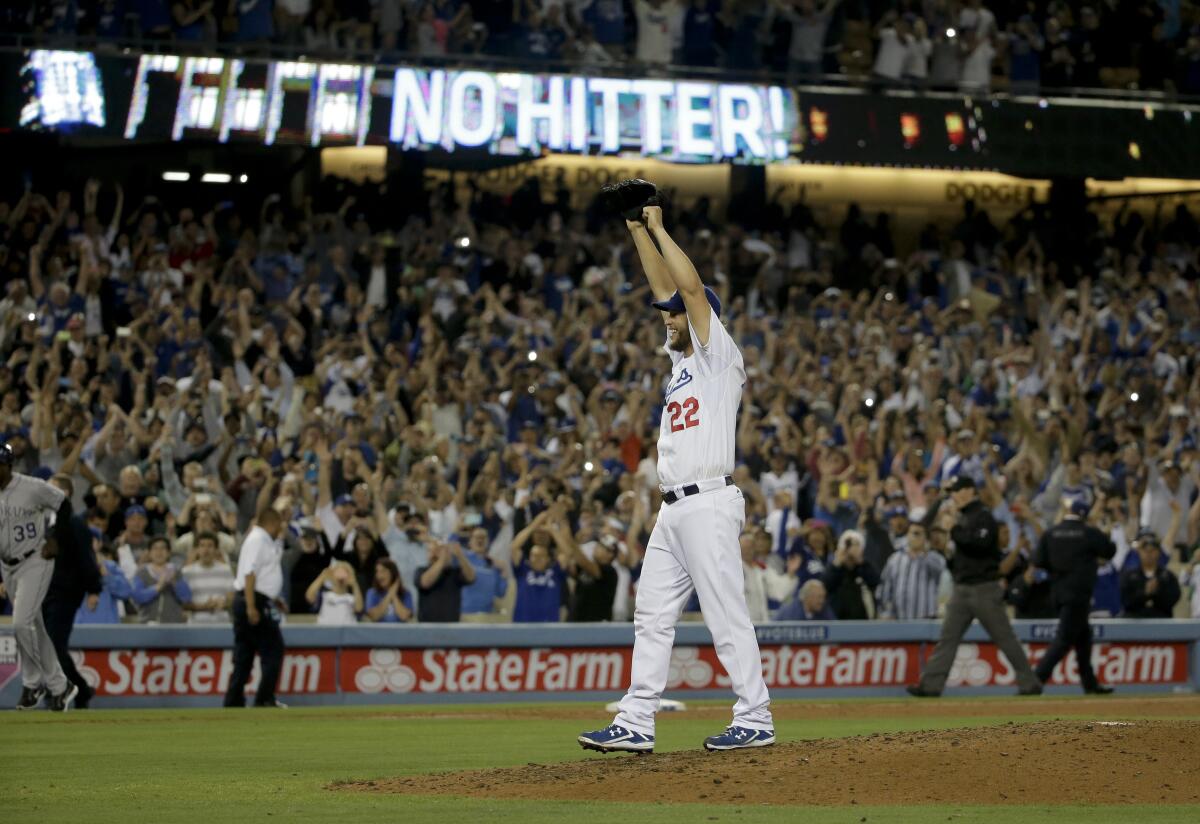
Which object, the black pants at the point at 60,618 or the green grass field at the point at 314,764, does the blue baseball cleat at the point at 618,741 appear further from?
the black pants at the point at 60,618

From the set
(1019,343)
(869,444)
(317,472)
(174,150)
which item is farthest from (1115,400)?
(174,150)

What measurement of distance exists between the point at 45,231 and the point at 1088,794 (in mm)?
16241

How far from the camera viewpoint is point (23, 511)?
41.3 feet

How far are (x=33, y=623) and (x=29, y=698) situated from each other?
3.67ft

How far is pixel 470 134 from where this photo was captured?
22.5m

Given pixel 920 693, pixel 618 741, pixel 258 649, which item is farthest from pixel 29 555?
pixel 920 693

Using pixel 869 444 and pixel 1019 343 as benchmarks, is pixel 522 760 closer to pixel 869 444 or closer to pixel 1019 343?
pixel 869 444

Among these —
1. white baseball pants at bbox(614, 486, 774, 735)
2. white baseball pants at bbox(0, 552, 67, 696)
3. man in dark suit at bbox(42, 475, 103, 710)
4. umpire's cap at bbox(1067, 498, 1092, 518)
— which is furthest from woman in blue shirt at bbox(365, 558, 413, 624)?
white baseball pants at bbox(614, 486, 774, 735)

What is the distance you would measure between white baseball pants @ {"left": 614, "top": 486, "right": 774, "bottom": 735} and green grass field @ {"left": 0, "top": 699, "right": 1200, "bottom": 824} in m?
0.85

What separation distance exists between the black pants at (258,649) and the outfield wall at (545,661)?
2.10 feet

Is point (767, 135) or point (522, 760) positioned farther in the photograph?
point (767, 135)

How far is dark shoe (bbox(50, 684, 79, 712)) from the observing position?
13109mm

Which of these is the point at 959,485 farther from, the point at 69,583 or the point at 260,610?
the point at 69,583

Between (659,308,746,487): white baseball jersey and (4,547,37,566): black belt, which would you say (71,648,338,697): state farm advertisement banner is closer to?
(4,547,37,566): black belt
